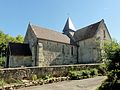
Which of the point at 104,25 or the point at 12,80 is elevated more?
the point at 104,25

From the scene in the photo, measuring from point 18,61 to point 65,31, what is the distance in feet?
54.7

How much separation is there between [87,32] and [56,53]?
9.20 m

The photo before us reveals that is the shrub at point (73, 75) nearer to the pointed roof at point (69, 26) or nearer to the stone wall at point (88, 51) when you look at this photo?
the stone wall at point (88, 51)

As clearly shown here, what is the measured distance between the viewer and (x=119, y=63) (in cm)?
1124

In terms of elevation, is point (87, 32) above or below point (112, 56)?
above

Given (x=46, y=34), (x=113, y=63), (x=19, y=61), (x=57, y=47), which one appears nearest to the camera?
(x=113, y=63)

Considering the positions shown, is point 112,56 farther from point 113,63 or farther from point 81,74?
point 81,74

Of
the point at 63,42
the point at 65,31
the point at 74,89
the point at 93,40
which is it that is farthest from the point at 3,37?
the point at 74,89

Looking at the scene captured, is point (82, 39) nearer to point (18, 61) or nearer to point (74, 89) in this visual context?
point (18, 61)

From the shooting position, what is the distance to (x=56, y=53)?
32.2 metres

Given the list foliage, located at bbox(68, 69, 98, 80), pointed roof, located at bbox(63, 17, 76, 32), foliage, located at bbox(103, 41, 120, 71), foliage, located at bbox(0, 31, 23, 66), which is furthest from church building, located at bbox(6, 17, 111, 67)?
foliage, located at bbox(0, 31, 23, 66)

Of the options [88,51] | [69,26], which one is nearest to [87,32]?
[88,51]

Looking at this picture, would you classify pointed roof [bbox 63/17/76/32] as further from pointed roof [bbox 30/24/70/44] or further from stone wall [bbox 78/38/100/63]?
pointed roof [bbox 30/24/70/44]

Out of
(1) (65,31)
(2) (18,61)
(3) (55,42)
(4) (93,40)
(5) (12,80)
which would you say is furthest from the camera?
(1) (65,31)
